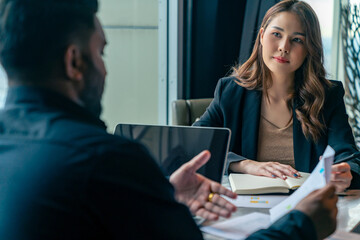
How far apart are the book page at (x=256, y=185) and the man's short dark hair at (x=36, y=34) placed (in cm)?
90

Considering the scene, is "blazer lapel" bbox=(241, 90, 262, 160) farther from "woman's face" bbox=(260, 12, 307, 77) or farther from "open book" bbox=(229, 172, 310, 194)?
"open book" bbox=(229, 172, 310, 194)

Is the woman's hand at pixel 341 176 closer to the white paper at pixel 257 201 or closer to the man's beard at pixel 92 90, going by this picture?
the white paper at pixel 257 201

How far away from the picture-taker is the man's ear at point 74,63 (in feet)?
2.35

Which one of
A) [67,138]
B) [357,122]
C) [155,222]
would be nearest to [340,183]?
[155,222]

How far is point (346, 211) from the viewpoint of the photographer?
128 centimetres

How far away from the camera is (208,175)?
54.0 inches

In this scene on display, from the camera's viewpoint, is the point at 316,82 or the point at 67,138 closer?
→ the point at 67,138

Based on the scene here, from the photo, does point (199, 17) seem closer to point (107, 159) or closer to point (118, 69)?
point (118, 69)

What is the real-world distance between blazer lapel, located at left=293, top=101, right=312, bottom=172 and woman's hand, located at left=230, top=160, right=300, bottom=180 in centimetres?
29

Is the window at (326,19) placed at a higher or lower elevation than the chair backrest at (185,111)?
higher

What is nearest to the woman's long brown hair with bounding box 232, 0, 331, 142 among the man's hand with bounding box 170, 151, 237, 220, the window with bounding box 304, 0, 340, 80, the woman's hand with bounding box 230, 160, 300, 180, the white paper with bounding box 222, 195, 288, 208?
the woman's hand with bounding box 230, 160, 300, 180

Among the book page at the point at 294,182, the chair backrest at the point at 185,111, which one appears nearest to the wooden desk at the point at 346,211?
the book page at the point at 294,182

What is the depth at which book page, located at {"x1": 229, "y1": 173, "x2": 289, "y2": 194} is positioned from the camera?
140cm

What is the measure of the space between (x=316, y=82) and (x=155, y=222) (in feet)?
5.11
